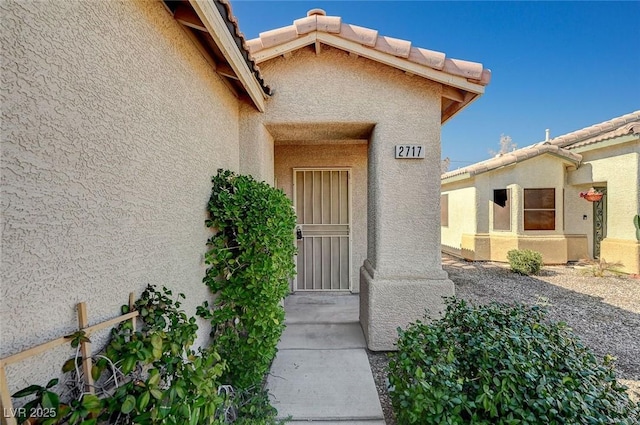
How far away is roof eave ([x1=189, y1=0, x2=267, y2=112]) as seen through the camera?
278 centimetres

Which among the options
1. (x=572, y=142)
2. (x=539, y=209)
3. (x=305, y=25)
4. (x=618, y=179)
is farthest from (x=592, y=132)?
(x=305, y=25)

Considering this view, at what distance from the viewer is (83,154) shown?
1.87 meters

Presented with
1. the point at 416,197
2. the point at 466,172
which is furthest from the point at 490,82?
the point at 466,172

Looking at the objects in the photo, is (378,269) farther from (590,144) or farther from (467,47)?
(467,47)

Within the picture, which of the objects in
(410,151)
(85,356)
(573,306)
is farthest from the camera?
(573,306)

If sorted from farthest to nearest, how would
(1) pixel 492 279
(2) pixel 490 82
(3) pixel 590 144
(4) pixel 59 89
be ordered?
1. (3) pixel 590 144
2. (1) pixel 492 279
3. (2) pixel 490 82
4. (4) pixel 59 89

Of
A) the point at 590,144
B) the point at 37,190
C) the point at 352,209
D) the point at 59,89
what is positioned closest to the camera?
the point at 37,190

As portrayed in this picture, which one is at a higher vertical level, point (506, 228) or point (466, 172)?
point (466, 172)

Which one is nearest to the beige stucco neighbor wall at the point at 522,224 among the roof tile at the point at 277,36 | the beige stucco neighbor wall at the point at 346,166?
the beige stucco neighbor wall at the point at 346,166

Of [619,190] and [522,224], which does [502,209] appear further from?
[619,190]

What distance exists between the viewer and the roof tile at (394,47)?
468cm

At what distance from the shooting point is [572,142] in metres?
14.2

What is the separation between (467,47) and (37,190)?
60.9 ft

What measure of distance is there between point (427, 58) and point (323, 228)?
5298mm
